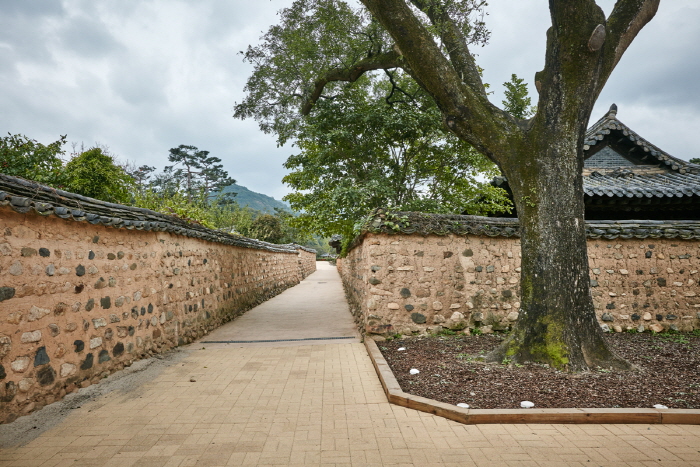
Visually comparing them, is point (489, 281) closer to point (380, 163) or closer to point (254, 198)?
point (380, 163)

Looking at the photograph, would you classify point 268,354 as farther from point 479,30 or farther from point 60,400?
point 479,30

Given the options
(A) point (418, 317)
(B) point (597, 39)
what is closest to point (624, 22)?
(B) point (597, 39)

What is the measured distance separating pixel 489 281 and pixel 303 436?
15.4ft

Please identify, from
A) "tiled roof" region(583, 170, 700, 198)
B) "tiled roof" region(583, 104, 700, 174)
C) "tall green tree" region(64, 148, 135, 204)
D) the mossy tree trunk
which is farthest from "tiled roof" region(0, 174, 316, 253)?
"tiled roof" region(583, 104, 700, 174)

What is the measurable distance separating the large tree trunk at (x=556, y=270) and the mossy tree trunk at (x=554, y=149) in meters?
0.01

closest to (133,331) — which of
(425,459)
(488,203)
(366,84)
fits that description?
(425,459)

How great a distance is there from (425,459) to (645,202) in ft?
27.1

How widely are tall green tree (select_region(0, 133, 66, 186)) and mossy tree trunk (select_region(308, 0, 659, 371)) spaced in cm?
680

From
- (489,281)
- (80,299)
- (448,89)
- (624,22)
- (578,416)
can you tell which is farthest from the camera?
(489,281)

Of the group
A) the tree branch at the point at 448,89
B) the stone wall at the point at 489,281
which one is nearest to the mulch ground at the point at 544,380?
the stone wall at the point at 489,281

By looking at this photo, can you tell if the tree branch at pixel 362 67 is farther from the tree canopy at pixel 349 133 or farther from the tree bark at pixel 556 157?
the tree bark at pixel 556 157

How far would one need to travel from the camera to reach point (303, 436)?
3084mm

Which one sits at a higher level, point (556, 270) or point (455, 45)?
point (455, 45)

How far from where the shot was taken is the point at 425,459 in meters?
2.71
